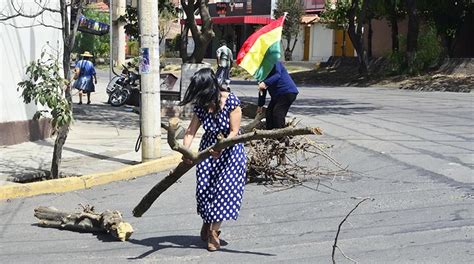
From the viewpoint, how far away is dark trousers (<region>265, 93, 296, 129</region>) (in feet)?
30.7

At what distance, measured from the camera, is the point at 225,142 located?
16.8 ft

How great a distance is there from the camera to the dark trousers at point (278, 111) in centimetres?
937

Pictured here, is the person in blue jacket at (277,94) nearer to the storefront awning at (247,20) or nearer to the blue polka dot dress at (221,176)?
the blue polka dot dress at (221,176)

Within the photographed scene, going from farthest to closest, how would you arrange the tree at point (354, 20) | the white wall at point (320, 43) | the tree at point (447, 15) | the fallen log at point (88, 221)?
the white wall at point (320, 43), the tree at point (354, 20), the tree at point (447, 15), the fallen log at point (88, 221)

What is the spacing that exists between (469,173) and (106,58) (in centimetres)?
5111

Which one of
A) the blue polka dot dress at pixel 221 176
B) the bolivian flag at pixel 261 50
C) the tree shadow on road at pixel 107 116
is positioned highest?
the bolivian flag at pixel 261 50

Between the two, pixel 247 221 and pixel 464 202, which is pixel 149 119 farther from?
pixel 464 202

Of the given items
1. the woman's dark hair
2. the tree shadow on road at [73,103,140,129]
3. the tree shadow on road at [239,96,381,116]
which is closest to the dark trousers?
the woman's dark hair

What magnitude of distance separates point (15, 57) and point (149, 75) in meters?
3.03

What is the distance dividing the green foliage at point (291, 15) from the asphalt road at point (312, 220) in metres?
34.9

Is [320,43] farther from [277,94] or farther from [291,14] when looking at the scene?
[277,94]

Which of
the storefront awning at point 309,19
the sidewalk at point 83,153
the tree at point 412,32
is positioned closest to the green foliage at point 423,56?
the tree at point 412,32

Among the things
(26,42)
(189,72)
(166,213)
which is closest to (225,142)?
(166,213)

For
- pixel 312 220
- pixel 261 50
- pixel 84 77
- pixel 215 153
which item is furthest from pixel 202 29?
pixel 215 153
